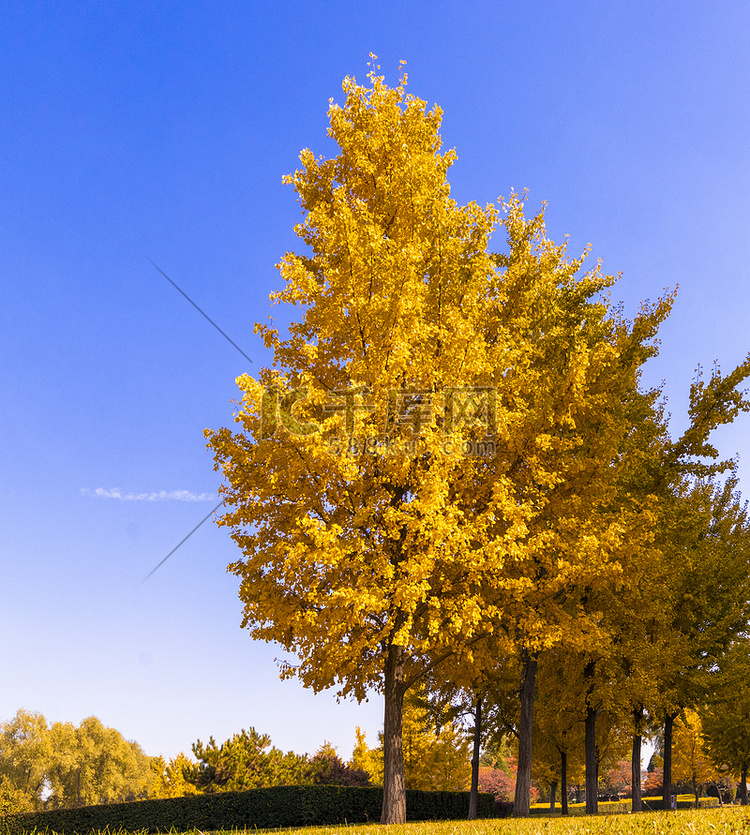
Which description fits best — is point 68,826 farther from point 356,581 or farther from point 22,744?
point 22,744

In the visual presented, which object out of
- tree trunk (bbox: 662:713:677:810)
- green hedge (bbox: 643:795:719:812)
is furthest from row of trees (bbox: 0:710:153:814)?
tree trunk (bbox: 662:713:677:810)

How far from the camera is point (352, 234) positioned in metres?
11.3

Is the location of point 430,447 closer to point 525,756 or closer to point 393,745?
point 393,745

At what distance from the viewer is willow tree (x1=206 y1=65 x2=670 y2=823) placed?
420 inches

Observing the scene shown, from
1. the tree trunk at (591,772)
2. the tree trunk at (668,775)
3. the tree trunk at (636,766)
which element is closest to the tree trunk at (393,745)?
the tree trunk at (591,772)

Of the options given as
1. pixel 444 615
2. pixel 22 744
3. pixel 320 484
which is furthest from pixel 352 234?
pixel 22 744

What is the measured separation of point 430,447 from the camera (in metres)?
10.5

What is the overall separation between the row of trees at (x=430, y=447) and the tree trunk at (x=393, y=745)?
0.04 meters

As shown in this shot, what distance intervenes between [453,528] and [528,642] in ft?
11.9

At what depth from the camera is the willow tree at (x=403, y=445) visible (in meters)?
10.7

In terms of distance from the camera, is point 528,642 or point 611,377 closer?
point 528,642

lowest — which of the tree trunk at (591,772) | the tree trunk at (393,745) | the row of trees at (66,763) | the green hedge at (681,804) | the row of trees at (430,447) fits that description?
the row of trees at (66,763)

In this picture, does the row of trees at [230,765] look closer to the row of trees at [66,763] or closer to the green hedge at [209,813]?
the row of trees at [66,763]

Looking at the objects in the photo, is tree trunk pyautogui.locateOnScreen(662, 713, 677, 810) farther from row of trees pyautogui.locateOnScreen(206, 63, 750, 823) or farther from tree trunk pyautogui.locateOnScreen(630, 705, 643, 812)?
row of trees pyautogui.locateOnScreen(206, 63, 750, 823)
